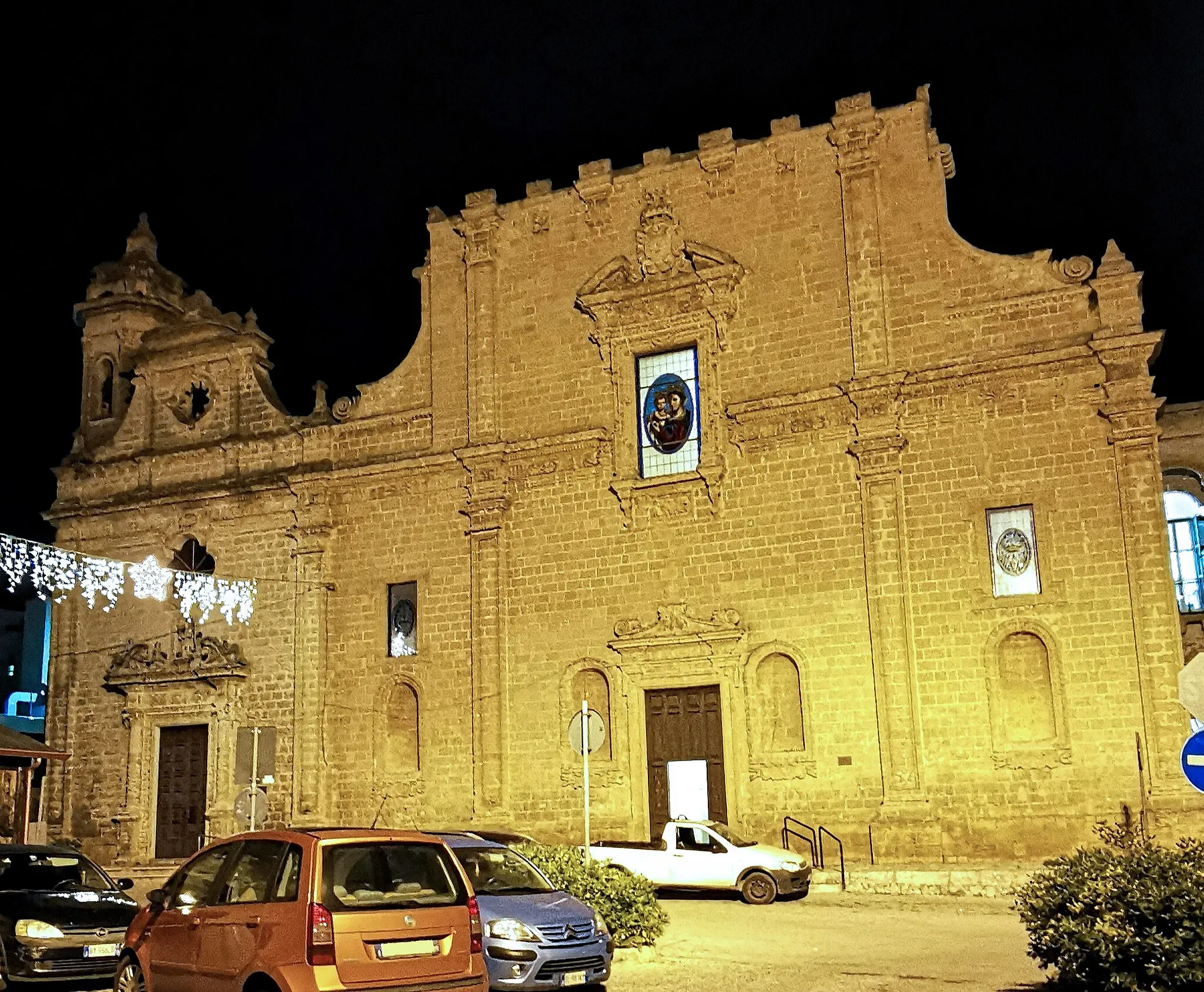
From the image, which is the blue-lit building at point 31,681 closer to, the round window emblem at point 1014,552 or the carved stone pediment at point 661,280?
the carved stone pediment at point 661,280

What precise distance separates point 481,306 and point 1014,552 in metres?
11.6

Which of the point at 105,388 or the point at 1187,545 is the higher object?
the point at 105,388

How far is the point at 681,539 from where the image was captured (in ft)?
74.7

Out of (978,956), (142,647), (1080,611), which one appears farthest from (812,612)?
(142,647)

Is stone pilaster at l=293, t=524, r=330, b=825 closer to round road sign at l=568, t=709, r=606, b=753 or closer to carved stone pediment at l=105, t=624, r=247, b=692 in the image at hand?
carved stone pediment at l=105, t=624, r=247, b=692

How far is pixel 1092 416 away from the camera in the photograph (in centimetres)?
2016

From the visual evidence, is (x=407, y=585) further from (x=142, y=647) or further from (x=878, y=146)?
(x=878, y=146)

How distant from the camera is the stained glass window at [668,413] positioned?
23375 mm

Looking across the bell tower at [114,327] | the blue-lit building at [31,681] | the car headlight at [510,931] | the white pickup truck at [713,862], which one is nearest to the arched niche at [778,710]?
the white pickup truck at [713,862]

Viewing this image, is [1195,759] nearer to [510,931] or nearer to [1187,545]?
[510,931]

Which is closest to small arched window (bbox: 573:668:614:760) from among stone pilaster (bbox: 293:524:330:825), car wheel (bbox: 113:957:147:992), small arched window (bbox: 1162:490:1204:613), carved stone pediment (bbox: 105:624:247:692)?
stone pilaster (bbox: 293:524:330:825)

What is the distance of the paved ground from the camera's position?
11734 millimetres

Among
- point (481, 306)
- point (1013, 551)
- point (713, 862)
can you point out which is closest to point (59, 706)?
point (481, 306)

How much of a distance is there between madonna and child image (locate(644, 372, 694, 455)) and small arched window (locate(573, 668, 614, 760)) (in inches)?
172
